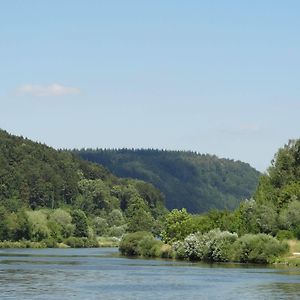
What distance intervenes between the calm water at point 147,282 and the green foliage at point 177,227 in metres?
28.7

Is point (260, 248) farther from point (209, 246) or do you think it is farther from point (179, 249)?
point (179, 249)

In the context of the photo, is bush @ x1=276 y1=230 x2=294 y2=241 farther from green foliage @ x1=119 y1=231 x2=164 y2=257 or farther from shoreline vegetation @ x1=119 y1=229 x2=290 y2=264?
green foliage @ x1=119 y1=231 x2=164 y2=257

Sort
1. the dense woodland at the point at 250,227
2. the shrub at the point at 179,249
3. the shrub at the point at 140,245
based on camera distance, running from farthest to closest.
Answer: the shrub at the point at 140,245, the shrub at the point at 179,249, the dense woodland at the point at 250,227

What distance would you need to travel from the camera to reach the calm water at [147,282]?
77.8 m

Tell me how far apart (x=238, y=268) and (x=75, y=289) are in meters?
35.1

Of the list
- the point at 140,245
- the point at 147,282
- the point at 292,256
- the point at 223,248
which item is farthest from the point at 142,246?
the point at 147,282

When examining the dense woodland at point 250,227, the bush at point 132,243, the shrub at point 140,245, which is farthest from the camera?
the bush at point 132,243

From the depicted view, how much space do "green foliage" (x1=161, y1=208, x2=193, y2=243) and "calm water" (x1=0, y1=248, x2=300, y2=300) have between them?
28721 millimetres

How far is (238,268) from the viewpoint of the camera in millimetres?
112438

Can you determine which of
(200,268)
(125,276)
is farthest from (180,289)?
(200,268)

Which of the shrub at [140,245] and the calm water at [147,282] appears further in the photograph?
the shrub at [140,245]

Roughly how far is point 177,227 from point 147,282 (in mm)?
60564

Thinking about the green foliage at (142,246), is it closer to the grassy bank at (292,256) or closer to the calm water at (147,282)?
the grassy bank at (292,256)

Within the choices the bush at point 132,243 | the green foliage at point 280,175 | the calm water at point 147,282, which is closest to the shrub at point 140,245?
the bush at point 132,243
